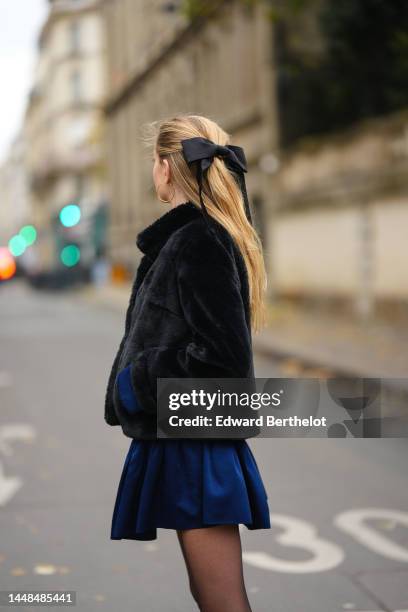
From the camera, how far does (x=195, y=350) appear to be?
248 cm

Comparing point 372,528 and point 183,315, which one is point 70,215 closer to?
point 372,528

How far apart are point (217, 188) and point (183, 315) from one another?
0.37 meters

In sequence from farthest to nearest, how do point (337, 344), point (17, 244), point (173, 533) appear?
1. point (17, 244)
2. point (337, 344)
3. point (173, 533)

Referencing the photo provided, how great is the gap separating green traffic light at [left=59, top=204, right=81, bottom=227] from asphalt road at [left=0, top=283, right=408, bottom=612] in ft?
38.3

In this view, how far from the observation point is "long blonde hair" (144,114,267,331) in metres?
2.60

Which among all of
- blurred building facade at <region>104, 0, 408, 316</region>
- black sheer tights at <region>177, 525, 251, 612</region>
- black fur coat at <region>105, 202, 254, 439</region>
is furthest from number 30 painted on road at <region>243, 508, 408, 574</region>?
blurred building facade at <region>104, 0, 408, 316</region>

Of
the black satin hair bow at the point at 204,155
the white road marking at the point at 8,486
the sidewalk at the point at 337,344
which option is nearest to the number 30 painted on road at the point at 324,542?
the white road marking at the point at 8,486

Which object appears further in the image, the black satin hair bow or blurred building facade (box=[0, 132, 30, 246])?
blurred building facade (box=[0, 132, 30, 246])

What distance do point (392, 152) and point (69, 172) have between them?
186ft

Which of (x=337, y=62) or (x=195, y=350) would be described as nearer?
(x=195, y=350)

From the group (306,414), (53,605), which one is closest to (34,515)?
(53,605)

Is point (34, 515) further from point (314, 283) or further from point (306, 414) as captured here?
point (314, 283)

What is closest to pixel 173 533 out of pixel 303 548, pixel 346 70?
pixel 303 548

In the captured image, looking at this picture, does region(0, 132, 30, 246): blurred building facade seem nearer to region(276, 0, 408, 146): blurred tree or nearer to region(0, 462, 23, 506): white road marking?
region(276, 0, 408, 146): blurred tree
